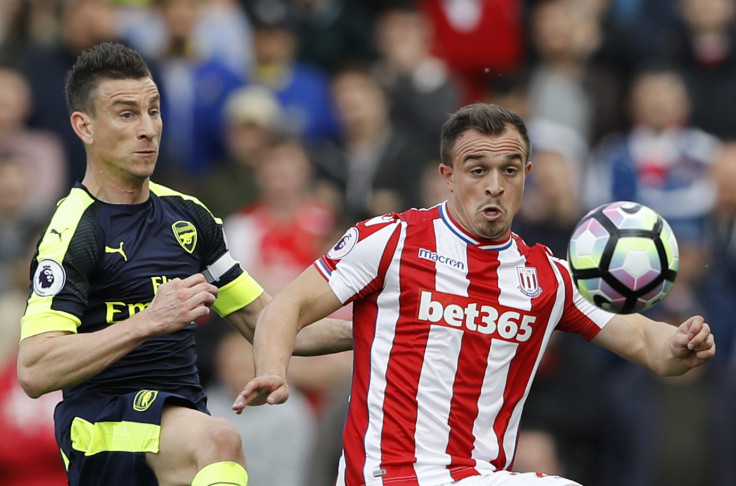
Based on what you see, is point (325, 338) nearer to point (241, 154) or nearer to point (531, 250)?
point (531, 250)

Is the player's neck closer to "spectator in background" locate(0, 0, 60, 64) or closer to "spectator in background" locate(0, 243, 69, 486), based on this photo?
"spectator in background" locate(0, 243, 69, 486)

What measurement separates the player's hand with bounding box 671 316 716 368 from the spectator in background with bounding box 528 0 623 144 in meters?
7.55

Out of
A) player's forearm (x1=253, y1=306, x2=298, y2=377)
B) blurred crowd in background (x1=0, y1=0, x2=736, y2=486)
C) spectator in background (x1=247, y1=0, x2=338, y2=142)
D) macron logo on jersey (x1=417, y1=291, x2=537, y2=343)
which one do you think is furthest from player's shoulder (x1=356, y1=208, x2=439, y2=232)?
spectator in background (x1=247, y1=0, x2=338, y2=142)

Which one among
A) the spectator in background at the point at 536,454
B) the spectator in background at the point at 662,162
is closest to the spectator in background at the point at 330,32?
the spectator in background at the point at 662,162

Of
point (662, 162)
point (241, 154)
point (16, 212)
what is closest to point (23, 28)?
point (16, 212)

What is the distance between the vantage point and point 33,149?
1265 centimetres

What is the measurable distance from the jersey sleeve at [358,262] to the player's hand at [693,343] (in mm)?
1485

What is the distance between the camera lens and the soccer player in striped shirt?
22.5ft

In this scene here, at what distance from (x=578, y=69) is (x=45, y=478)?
23.4 feet

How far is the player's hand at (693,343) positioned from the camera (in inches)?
267

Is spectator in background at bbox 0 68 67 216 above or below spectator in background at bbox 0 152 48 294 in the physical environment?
above

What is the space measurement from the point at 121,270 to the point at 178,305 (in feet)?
1.91

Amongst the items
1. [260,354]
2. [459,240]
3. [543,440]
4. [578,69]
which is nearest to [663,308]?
[543,440]

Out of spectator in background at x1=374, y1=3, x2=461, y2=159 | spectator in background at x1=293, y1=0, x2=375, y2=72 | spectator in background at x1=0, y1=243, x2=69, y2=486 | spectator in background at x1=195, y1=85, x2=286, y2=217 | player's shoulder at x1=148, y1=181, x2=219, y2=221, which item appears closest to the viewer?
player's shoulder at x1=148, y1=181, x2=219, y2=221
